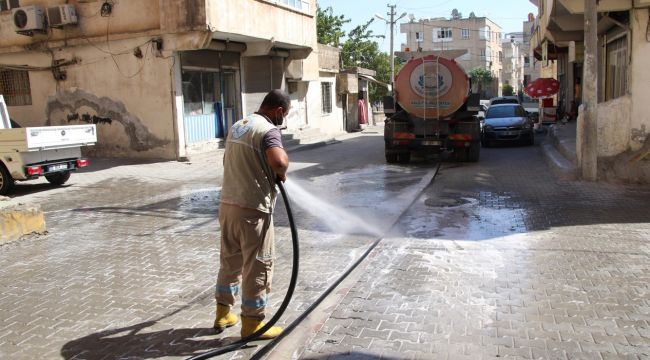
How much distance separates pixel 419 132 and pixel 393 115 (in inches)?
38.9

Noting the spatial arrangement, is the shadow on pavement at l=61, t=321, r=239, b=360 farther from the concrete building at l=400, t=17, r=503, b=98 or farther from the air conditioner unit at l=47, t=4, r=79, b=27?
the concrete building at l=400, t=17, r=503, b=98

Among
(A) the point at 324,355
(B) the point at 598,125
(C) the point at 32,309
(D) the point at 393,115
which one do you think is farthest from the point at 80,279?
(D) the point at 393,115

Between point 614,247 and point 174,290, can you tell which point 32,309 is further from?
point 614,247

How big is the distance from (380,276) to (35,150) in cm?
849

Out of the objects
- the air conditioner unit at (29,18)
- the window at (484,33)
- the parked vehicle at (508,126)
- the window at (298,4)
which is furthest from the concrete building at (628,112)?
the window at (484,33)

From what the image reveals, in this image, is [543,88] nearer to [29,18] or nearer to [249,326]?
[29,18]

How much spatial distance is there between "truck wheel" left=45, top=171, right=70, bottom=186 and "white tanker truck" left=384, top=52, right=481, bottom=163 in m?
8.19

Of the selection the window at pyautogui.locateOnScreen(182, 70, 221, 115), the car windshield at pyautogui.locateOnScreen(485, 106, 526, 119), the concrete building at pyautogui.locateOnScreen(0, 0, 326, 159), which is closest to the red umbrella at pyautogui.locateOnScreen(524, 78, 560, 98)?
the car windshield at pyautogui.locateOnScreen(485, 106, 526, 119)

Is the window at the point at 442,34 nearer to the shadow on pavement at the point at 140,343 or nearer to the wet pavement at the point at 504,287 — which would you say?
the wet pavement at the point at 504,287

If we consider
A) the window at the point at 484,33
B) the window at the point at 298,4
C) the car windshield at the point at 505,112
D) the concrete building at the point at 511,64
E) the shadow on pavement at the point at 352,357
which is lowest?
the shadow on pavement at the point at 352,357

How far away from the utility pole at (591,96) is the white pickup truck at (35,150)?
1060 centimetres

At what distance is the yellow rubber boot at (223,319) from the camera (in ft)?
14.6

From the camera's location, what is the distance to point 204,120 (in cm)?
1828

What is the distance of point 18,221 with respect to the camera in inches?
297
